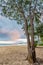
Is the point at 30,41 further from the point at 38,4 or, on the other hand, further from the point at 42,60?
the point at 38,4

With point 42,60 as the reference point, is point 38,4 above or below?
above

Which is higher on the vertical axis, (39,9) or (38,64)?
(39,9)

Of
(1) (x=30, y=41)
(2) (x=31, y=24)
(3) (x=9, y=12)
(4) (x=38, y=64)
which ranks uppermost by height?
(3) (x=9, y=12)

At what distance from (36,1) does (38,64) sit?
3391 mm

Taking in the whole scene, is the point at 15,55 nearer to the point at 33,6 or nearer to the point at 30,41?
the point at 30,41

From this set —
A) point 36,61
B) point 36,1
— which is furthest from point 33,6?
point 36,61

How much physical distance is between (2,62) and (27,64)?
1362 millimetres

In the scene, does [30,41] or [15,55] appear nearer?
[30,41]

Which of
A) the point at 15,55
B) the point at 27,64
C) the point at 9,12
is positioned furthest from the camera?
the point at 15,55

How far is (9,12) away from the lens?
1103 cm

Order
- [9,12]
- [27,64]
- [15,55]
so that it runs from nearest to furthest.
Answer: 1. [27,64]
2. [9,12]
3. [15,55]

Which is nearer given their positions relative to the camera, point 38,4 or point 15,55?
point 38,4

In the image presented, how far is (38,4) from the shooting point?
1062 cm

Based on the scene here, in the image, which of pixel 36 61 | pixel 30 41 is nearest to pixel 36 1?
pixel 30 41
